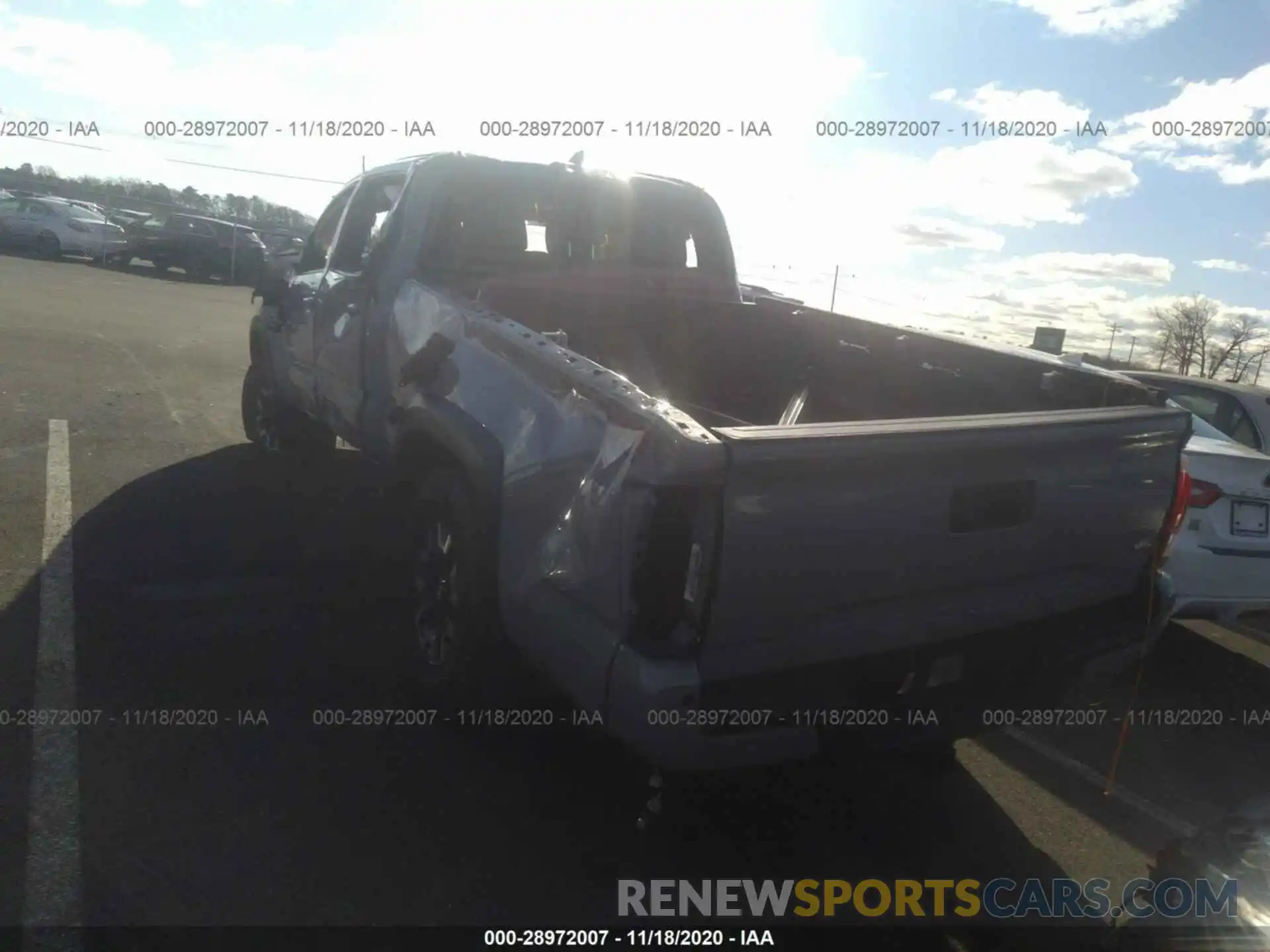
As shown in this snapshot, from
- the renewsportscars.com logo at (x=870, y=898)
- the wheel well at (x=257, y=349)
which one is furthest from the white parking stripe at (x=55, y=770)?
the wheel well at (x=257, y=349)

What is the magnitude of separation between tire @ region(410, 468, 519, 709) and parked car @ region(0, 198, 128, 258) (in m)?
26.9

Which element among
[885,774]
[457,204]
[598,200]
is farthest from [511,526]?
[598,200]

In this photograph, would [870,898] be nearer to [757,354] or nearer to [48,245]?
[757,354]

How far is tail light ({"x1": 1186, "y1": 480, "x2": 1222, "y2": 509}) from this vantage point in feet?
17.8

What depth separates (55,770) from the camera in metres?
3.39

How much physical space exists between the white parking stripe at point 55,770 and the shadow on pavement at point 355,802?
0.14 ft

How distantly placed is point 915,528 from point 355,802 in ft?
6.64

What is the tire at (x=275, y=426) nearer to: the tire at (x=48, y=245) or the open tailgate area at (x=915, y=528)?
the open tailgate area at (x=915, y=528)

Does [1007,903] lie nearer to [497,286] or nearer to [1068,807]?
[1068,807]

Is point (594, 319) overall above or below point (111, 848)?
above

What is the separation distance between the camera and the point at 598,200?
5523 mm

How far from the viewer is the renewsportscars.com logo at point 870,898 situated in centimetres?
312

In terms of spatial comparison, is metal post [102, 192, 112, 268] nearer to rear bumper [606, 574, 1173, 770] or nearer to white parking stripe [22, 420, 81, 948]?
white parking stripe [22, 420, 81, 948]

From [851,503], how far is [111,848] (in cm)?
236
